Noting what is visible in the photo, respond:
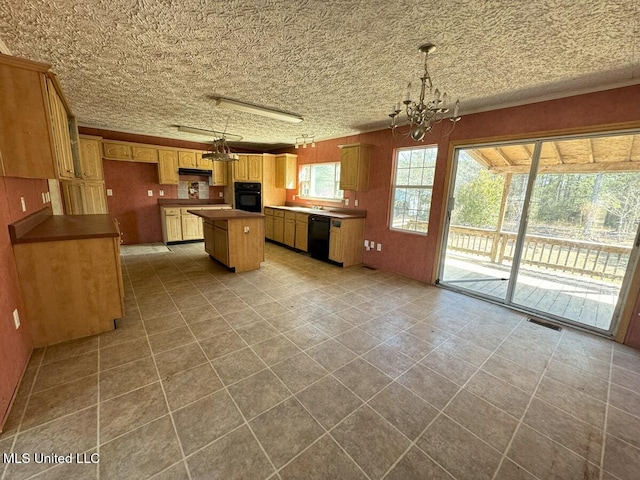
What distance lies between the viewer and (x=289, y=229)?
19.6 ft

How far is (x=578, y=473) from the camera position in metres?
1.35

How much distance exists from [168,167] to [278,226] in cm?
286

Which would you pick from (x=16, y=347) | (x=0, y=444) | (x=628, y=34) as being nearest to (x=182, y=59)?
(x=16, y=347)

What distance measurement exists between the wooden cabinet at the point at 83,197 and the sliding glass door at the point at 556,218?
6.55 metres

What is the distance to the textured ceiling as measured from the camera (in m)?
1.59

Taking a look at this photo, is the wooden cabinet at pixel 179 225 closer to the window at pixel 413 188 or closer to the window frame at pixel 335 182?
the window frame at pixel 335 182

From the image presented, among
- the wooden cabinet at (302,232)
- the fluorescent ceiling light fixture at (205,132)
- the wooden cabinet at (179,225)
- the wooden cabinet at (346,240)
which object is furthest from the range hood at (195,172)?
the wooden cabinet at (346,240)

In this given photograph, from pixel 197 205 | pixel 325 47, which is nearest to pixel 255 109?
pixel 325 47

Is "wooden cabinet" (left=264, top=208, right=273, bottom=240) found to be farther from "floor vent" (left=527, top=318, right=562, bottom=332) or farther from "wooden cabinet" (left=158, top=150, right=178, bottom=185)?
"floor vent" (left=527, top=318, right=562, bottom=332)

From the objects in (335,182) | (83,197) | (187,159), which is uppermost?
(187,159)

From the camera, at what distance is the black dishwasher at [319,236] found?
4.93 m

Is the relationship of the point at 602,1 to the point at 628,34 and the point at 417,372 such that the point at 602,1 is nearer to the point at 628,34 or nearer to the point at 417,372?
the point at 628,34

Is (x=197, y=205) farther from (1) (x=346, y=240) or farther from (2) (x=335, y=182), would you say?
(1) (x=346, y=240)

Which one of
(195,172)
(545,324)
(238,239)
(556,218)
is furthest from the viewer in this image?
(195,172)
